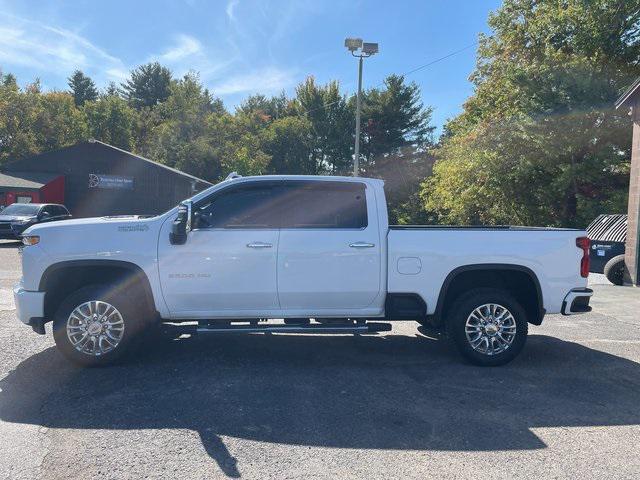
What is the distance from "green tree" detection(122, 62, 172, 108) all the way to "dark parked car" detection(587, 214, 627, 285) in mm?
62075

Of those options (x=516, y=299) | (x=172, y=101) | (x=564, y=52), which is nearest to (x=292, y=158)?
(x=172, y=101)

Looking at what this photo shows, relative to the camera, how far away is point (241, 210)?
5980 millimetres

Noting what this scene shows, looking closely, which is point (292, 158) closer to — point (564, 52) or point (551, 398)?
point (564, 52)

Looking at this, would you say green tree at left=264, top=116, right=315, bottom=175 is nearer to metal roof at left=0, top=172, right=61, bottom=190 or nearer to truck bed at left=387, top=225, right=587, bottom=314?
metal roof at left=0, top=172, right=61, bottom=190

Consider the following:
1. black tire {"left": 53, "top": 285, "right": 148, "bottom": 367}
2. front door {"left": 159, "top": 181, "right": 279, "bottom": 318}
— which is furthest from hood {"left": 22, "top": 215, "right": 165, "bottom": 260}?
black tire {"left": 53, "top": 285, "right": 148, "bottom": 367}

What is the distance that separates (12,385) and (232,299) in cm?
223

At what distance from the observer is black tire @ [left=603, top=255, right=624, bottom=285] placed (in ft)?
47.1

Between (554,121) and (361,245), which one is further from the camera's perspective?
(554,121)

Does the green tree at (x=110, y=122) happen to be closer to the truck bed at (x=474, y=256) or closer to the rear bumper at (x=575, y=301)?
the truck bed at (x=474, y=256)

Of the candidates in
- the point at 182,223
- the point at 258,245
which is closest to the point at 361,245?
the point at 258,245

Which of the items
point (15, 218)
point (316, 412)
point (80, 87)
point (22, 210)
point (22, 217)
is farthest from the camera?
point (80, 87)

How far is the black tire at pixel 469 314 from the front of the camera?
596 cm

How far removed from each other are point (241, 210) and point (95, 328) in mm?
1949

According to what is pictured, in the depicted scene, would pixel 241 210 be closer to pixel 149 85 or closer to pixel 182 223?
pixel 182 223
